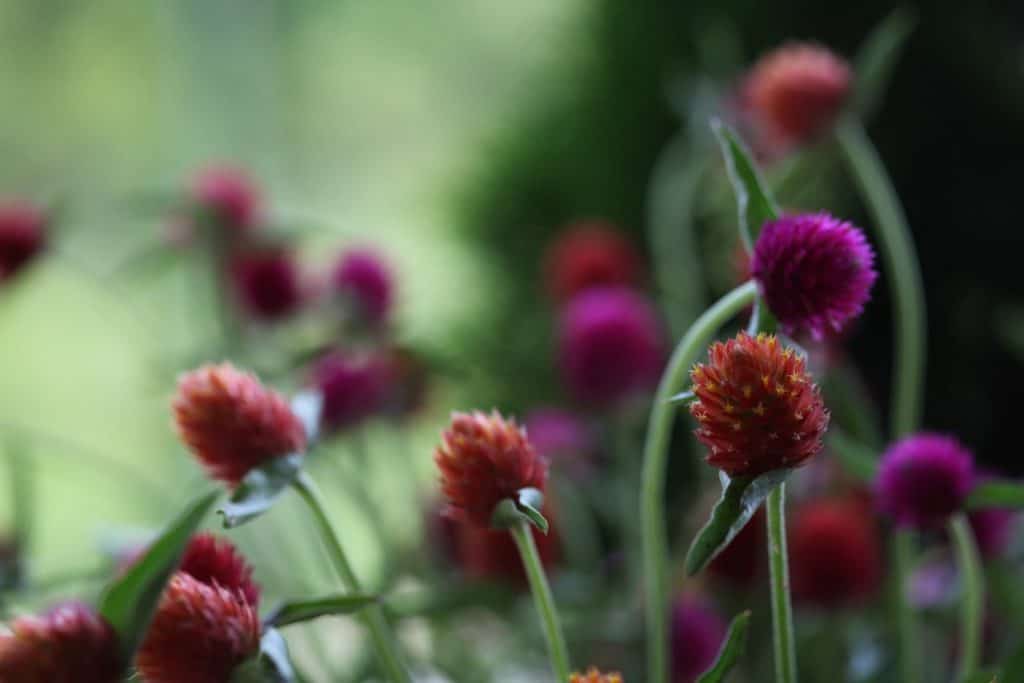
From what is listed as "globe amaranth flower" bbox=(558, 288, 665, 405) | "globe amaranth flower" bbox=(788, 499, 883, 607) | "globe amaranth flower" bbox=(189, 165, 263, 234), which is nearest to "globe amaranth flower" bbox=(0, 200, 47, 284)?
"globe amaranth flower" bbox=(189, 165, 263, 234)

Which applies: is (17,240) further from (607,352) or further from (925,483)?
(925,483)

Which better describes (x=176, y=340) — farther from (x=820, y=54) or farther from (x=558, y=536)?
(x=820, y=54)

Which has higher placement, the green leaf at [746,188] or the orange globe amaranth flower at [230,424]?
the green leaf at [746,188]

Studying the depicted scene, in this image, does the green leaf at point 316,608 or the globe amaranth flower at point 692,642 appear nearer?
the green leaf at point 316,608

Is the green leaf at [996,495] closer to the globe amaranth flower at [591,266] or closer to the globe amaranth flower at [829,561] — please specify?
the globe amaranth flower at [829,561]

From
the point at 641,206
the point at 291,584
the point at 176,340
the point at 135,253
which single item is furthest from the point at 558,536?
the point at 176,340

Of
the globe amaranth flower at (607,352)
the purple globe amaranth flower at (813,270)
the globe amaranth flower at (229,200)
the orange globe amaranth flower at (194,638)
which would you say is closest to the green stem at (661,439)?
the purple globe amaranth flower at (813,270)

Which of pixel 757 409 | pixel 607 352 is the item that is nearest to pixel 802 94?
pixel 607 352

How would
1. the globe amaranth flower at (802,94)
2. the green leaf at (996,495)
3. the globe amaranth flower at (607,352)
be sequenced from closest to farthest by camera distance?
the green leaf at (996,495) < the globe amaranth flower at (802,94) < the globe amaranth flower at (607,352)
